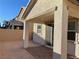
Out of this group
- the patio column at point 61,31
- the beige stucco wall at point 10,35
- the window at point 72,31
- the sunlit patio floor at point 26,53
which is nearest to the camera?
the patio column at point 61,31

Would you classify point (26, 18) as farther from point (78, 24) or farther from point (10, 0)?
point (10, 0)

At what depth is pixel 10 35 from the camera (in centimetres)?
2117

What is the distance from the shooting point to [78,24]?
8.63 meters

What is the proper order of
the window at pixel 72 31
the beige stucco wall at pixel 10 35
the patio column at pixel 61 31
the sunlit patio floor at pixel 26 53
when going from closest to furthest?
the patio column at pixel 61 31, the sunlit patio floor at pixel 26 53, the window at pixel 72 31, the beige stucco wall at pixel 10 35

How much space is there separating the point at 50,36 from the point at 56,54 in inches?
320

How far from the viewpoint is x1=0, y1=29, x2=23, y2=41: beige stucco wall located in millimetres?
20517

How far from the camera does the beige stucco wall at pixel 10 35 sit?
20.5m

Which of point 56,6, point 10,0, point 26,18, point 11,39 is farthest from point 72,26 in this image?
point 10,0

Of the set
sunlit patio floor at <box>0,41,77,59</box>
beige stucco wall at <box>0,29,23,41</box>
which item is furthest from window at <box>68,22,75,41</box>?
beige stucco wall at <box>0,29,23,41</box>

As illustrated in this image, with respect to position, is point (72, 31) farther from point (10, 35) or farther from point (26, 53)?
point (10, 35)

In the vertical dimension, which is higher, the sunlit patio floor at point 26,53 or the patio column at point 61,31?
the patio column at point 61,31

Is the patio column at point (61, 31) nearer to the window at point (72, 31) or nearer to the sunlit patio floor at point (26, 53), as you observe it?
the sunlit patio floor at point (26, 53)

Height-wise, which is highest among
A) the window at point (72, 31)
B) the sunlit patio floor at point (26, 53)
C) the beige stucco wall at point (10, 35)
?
the window at point (72, 31)

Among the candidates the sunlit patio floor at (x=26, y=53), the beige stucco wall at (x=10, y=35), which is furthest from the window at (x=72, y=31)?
the beige stucco wall at (x=10, y=35)
